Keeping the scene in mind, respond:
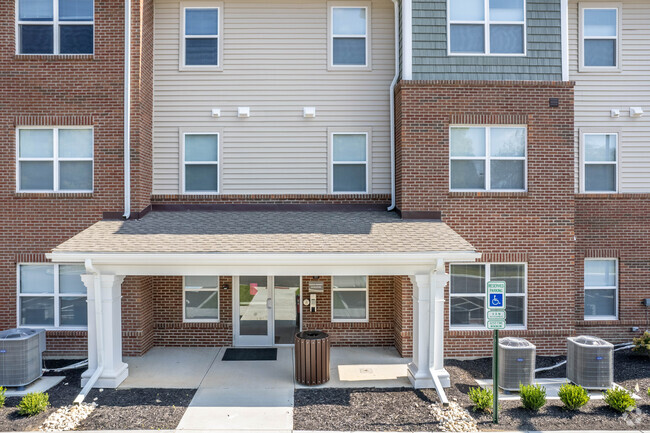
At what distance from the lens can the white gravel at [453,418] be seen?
23.2 ft

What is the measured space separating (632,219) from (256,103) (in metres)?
9.32

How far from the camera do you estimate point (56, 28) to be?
1035 cm

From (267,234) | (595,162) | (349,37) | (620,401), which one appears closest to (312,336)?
(267,234)

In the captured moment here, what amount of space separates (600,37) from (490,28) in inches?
120

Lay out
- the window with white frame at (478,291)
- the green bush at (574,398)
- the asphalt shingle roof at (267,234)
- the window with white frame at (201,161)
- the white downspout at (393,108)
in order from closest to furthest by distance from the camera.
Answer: the green bush at (574,398), the asphalt shingle roof at (267,234), the window with white frame at (478,291), the white downspout at (393,108), the window with white frame at (201,161)

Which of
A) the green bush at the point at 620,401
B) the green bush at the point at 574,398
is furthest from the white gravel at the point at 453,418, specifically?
the green bush at the point at 620,401

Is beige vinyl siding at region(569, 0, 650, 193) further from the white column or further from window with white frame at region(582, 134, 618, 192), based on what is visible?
the white column

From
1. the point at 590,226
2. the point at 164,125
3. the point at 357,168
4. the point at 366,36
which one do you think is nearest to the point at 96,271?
the point at 164,125

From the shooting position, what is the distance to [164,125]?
11117 mm

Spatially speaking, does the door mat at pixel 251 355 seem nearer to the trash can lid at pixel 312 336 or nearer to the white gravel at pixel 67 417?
the trash can lid at pixel 312 336

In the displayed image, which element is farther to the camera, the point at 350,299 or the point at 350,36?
the point at 350,299

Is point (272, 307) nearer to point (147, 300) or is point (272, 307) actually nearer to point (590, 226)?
point (147, 300)

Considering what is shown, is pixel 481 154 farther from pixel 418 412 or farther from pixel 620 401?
pixel 418 412

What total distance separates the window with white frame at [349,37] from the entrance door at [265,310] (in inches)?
211
